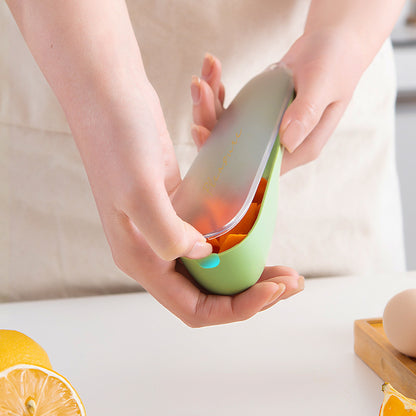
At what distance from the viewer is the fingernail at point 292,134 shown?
561 mm

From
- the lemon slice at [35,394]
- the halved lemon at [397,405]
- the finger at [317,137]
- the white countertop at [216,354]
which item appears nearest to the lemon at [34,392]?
the lemon slice at [35,394]

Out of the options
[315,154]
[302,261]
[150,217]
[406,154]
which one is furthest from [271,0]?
[406,154]

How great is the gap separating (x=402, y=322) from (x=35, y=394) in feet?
1.02

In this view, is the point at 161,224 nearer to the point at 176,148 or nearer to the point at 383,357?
the point at 383,357

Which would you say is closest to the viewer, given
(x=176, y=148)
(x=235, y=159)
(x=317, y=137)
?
(x=235, y=159)

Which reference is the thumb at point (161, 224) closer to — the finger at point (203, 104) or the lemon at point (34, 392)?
the lemon at point (34, 392)

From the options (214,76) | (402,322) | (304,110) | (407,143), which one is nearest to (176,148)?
(214,76)

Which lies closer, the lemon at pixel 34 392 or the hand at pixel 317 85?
the lemon at pixel 34 392

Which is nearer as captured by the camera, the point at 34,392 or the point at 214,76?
the point at 34,392

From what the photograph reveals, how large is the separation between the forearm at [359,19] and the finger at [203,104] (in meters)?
0.13

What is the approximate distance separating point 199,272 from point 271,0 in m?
0.44

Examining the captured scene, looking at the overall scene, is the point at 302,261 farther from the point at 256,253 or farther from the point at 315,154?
the point at 256,253

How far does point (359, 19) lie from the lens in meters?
0.66

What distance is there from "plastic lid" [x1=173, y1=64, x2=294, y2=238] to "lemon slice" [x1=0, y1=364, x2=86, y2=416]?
5.7 inches
